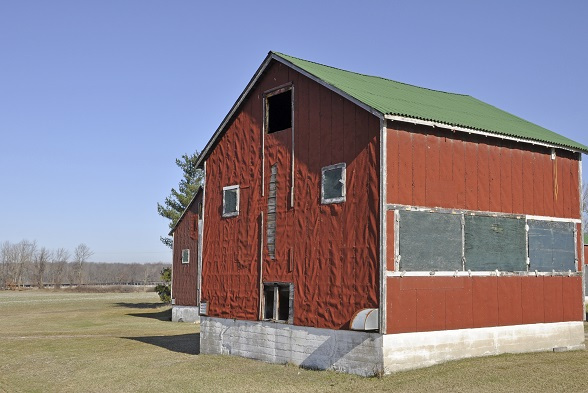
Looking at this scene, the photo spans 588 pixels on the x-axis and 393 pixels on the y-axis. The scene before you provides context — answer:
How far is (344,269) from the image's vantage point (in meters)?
20.6

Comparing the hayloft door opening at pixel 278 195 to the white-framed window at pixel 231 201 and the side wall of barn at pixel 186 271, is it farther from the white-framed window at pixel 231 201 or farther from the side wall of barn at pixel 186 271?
the side wall of barn at pixel 186 271

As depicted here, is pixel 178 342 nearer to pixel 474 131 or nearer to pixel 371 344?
pixel 371 344

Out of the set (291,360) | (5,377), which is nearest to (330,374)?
(291,360)

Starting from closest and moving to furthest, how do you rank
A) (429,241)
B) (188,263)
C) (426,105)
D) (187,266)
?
(429,241) < (426,105) < (188,263) < (187,266)

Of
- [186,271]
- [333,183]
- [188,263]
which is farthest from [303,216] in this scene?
[186,271]

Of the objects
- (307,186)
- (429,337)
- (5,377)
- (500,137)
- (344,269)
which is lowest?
(5,377)

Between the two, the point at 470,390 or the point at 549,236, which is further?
the point at 549,236

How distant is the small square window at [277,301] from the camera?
912 inches

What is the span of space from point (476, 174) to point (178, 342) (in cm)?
1672

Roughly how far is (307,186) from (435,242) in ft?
15.7

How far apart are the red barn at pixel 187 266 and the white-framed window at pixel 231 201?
58.2 feet

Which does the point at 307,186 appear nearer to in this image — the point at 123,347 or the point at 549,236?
the point at 549,236

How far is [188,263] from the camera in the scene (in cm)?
4719

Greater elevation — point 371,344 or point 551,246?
point 551,246
